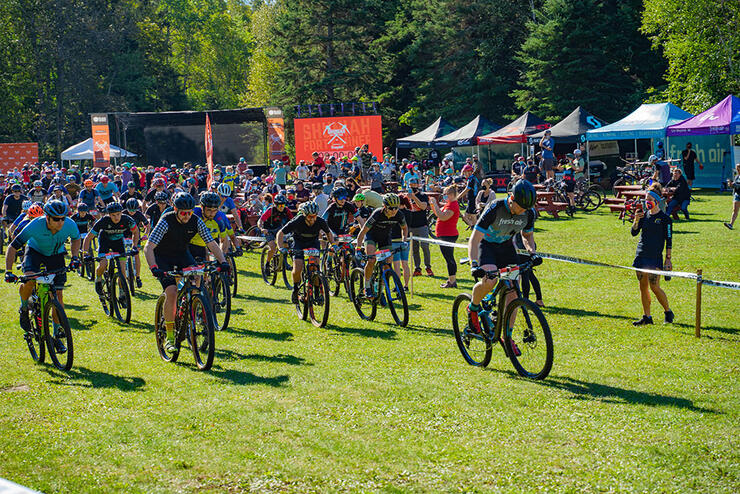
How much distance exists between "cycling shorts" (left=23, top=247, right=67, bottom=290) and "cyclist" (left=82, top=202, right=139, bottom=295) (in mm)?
3020

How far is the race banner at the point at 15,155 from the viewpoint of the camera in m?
50.4

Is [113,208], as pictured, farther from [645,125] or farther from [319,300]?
[645,125]

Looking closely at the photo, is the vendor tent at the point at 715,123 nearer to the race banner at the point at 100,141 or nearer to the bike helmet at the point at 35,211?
the bike helmet at the point at 35,211

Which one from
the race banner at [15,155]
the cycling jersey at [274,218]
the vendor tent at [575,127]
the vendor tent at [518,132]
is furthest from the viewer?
the race banner at [15,155]

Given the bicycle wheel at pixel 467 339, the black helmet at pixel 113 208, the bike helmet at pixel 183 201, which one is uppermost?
the bike helmet at pixel 183 201

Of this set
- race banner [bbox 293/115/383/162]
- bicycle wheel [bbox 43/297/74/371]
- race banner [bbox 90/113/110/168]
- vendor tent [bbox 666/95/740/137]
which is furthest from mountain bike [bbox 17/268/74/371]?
race banner [bbox 90/113/110/168]

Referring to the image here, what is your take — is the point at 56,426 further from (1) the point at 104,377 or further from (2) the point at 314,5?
(2) the point at 314,5

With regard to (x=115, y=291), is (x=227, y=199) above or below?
above

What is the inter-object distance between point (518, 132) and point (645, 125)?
707 centimetres

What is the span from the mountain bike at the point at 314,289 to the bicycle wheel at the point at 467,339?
302 cm

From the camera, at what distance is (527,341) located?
8734mm

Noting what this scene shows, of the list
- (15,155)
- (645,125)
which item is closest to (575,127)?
(645,125)

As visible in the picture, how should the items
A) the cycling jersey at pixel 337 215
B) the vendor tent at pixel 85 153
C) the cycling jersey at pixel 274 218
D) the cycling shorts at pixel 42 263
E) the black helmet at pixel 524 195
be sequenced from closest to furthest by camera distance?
the black helmet at pixel 524 195 → the cycling shorts at pixel 42 263 → the cycling jersey at pixel 337 215 → the cycling jersey at pixel 274 218 → the vendor tent at pixel 85 153

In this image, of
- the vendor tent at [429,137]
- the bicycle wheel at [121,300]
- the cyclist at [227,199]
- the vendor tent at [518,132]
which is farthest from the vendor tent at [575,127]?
the bicycle wheel at [121,300]
